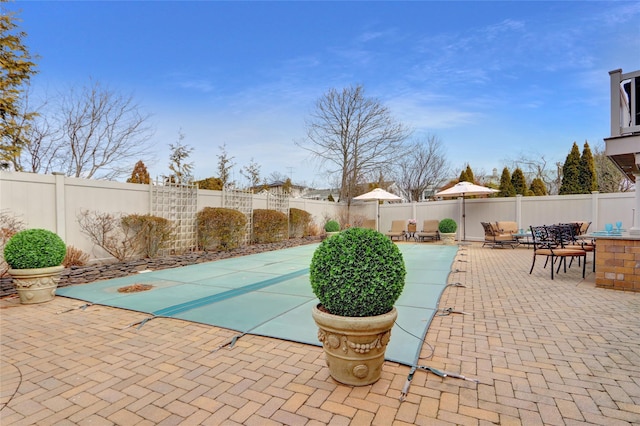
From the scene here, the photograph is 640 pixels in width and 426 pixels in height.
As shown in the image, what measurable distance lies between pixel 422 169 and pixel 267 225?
1657 cm

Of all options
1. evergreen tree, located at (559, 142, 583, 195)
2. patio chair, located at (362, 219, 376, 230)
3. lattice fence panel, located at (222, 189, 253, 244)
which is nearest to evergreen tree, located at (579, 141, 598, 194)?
evergreen tree, located at (559, 142, 583, 195)

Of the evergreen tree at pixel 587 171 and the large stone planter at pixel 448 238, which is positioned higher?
the evergreen tree at pixel 587 171

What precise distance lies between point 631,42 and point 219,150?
14875 mm

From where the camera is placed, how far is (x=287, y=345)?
3.03 meters

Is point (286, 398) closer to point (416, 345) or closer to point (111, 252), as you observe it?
point (416, 345)

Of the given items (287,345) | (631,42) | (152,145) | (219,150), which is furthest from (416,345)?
(219,150)

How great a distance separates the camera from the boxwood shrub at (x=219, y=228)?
8758 mm

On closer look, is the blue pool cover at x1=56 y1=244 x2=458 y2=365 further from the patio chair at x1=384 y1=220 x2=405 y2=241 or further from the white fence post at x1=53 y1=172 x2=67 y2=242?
Result: the patio chair at x1=384 y1=220 x2=405 y2=241

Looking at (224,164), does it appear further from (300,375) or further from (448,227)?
(300,375)

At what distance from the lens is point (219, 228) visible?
8992 mm

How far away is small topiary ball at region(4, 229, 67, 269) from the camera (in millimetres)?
4453

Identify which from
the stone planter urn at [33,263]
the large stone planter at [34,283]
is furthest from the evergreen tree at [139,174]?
the large stone planter at [34,283]

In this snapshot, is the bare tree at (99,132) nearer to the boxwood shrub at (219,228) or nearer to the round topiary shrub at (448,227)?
the boxwood shrub at (219,228)

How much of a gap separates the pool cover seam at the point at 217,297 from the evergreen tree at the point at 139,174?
366 inches
